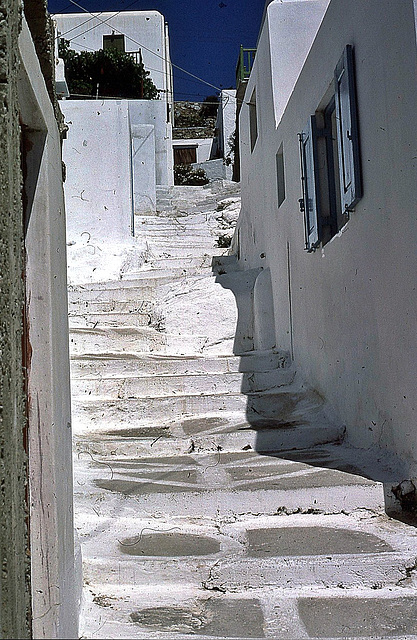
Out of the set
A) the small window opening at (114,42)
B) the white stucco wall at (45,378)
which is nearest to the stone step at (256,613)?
the white stucco wall at (45,378)

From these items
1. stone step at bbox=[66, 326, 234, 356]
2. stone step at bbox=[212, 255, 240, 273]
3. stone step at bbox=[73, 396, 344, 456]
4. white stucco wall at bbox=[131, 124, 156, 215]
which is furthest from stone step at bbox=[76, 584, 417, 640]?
white stucco wall at bbox=[131, 124, 156, 215]

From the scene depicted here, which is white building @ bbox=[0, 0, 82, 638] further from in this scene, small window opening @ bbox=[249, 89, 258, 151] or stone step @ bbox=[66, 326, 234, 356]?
small window opening @ bbox=[249, 89, 258, 151]

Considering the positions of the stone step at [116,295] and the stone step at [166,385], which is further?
the stone step at [116,295]

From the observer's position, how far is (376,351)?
3949 millimetres

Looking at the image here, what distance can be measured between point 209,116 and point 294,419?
2466 centimetres

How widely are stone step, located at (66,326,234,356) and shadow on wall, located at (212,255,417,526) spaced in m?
0.25

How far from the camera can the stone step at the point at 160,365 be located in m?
5.75

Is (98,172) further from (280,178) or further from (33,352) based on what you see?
(33,352)

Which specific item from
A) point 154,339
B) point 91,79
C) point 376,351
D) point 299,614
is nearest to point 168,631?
point 299,614

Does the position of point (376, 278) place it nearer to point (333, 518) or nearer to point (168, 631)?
point (333, 518)

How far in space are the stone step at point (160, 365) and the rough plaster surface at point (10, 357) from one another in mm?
4189

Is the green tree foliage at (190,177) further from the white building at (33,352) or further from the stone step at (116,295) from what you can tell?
the white building at (33,352)

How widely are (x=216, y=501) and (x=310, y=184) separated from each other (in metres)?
2.66

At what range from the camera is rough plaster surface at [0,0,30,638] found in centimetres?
133
